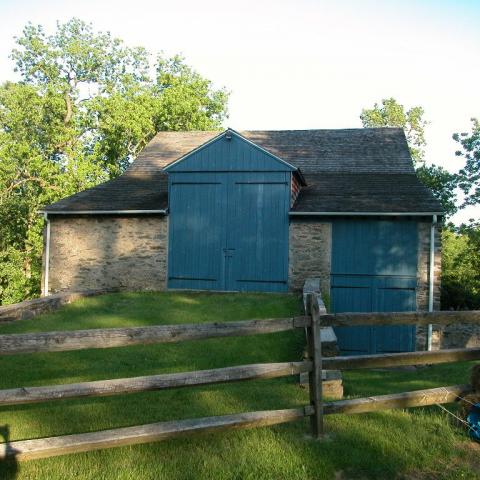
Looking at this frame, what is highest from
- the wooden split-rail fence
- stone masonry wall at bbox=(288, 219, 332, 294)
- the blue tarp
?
stone masonry wall at bbox=(288, 219, 332, 294)

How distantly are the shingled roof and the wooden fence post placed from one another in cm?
1107

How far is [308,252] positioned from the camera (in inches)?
620

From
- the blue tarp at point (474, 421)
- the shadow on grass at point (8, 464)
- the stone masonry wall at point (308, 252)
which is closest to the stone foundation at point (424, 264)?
the stone masonry wall at point (308, 252)

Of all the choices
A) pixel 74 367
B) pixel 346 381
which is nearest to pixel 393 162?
pixel 346 381

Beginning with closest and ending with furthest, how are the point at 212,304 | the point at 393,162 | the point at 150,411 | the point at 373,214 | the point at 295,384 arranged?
the point at 150,411
the point at 295,384
the point at 212,304
the point at 373,214
the point at 393,162

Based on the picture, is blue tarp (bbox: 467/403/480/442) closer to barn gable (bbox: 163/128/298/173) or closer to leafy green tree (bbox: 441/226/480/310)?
barn gable (bbox: 163/128/298/173)

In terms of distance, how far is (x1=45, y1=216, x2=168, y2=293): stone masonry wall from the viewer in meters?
16.6

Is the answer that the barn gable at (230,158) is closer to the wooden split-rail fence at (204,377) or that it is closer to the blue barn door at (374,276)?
the blue barn door at (374,276)

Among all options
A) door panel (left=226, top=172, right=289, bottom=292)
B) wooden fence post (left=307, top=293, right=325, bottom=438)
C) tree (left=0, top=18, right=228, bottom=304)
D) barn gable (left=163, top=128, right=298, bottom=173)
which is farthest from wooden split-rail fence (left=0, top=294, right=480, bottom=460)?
tree (left=0, top=18, right=228, bottom=304)

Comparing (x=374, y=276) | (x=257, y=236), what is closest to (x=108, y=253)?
(x=257, y=236)

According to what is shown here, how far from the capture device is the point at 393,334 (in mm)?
15008

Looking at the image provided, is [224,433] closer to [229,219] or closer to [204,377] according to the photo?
[204,377]

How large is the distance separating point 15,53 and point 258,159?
28182mm

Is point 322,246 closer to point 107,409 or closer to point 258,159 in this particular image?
point 258,159
